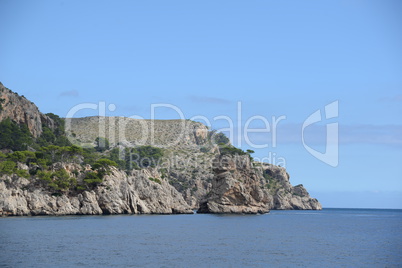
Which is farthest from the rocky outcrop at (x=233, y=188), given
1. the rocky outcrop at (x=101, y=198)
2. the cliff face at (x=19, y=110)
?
the cliff face at (x=19, y=110)

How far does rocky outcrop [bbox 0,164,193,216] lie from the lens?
10262 cm

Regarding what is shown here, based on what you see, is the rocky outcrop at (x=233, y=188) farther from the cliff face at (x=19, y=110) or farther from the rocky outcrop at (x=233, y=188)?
the cliff face at (x=19, y=110)

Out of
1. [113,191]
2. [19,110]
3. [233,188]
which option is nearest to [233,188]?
[233,188]

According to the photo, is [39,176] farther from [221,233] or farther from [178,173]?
[178,173]

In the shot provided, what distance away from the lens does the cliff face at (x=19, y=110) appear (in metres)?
137

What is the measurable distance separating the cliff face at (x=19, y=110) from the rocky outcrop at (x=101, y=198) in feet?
100

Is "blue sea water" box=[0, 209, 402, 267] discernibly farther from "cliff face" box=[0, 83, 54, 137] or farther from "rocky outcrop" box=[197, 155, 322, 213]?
"cliff face" box=[0, 83, 54, 137]

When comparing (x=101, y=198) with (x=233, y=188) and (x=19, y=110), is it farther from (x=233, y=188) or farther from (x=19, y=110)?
(x=19, y=110)

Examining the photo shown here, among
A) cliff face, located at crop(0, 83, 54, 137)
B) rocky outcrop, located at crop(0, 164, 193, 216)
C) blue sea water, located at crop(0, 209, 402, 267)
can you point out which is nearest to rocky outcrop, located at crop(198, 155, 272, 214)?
rocky outcrop, located at crop(0, 164, 193, 216)

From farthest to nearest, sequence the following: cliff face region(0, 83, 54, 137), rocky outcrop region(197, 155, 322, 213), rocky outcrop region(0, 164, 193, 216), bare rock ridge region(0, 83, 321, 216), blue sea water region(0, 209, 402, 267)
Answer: cliff face region(0, 83, 54, 137) → rocky outcrop region(197, 155, 322, 213) → bare rock ridge region(0, 83, 321, 216) → rocky outcrop region(0, 164, 193, 216) → blue sea water region(0, 209, 402, 267)

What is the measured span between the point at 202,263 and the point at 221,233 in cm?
3064

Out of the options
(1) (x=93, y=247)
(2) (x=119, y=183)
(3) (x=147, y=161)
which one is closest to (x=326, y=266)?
(1) (x=93, y=247)

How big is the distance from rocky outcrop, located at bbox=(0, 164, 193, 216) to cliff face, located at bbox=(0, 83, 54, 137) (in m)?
30.5

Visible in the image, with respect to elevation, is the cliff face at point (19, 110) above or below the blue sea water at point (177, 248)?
above
